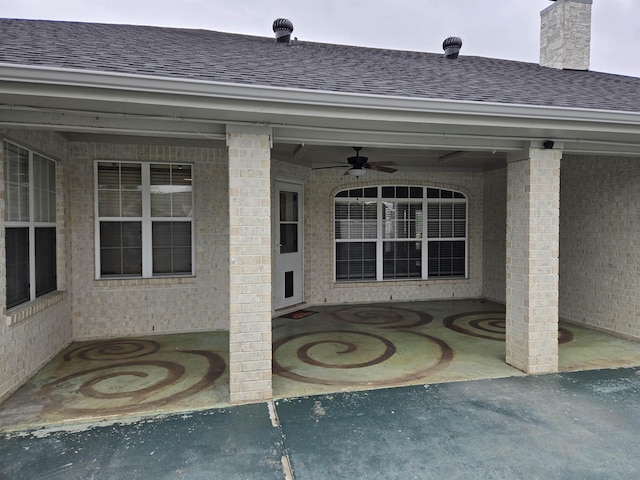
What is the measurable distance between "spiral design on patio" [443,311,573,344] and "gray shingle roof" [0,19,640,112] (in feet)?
10.9

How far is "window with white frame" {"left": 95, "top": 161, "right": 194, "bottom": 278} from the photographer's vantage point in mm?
5719

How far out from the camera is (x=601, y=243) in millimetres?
5906

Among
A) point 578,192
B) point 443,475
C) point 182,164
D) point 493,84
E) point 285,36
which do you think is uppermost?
point 285,36

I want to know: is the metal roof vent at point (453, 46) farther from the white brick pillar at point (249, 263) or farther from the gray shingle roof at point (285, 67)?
the white brick pillar at point (249, 263)

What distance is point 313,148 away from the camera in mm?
6184

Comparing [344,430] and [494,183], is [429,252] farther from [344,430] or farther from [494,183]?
[344,430]

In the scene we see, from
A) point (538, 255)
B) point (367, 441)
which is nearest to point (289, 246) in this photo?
point (538, 255)

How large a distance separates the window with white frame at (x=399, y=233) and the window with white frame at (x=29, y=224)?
5.02 m

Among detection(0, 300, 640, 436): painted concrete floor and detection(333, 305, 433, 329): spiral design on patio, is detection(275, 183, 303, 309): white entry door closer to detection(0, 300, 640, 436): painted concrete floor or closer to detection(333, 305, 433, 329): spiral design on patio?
detection(0, 300, 640, 436): painted concrete floor

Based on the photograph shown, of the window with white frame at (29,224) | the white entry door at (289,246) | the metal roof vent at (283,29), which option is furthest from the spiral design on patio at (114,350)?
the metal roof vent at (283,29)

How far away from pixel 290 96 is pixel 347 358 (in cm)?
319

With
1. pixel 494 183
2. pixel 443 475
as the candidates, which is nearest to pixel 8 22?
pixel 443 475

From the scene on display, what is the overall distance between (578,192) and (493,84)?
2.98m

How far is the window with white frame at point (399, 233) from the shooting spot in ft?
27.2
